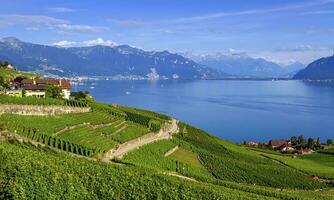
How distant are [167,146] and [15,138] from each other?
27345mm

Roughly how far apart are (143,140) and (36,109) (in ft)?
47.7

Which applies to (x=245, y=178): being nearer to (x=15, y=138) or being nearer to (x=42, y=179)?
(x=15, y=138)

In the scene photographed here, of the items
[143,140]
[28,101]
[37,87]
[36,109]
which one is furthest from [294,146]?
[28,101]

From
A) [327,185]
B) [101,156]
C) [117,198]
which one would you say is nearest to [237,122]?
[327,185]

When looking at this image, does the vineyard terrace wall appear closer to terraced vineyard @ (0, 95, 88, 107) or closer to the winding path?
terraced vineyard @ (0, 95, 88, 107)

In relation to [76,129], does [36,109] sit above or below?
above

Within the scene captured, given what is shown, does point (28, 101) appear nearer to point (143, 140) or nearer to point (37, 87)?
point (143, 140)

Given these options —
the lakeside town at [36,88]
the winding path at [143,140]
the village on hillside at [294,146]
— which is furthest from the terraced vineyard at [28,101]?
the village on hillside at [294,146]

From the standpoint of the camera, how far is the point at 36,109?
56344mm

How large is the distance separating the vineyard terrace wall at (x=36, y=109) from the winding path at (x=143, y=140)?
9529 mm

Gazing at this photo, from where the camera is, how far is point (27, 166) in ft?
97.2

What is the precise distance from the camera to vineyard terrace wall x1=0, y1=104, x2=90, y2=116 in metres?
52.3

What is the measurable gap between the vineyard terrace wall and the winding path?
9529 millimetres

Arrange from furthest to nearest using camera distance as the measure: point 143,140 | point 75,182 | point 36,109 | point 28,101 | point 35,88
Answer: point 35,88 < point 143,140 < point 36,109 < point 28,101 < point 75,182
